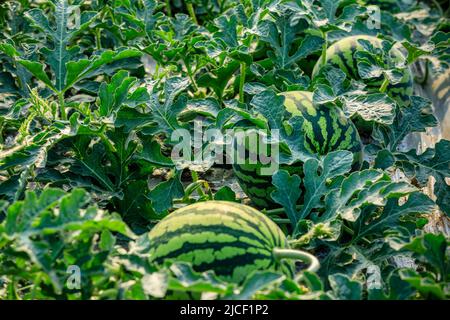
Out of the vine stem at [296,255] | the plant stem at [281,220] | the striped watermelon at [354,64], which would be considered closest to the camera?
the vine stem at [296,255]

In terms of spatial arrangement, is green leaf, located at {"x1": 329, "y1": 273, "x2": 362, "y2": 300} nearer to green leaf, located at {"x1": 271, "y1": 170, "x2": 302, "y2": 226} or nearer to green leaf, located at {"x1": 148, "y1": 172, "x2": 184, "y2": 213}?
green leaf, located at {"x1": 271, "y1": 170, "x2": 302, "y2": 226}

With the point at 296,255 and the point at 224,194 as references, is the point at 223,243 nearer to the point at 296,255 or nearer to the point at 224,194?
the point at 296,255

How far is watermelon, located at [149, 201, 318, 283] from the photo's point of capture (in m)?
2.34

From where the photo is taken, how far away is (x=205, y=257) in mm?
2346

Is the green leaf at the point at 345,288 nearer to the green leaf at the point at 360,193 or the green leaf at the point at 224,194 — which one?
the green leaf at the point at 360,193

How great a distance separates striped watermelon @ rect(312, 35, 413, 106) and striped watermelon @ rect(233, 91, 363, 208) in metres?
0.66

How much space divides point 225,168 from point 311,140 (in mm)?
640

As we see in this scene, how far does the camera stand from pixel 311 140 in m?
3.04

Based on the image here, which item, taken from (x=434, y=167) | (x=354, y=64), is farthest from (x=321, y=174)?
(x=354, y=64)

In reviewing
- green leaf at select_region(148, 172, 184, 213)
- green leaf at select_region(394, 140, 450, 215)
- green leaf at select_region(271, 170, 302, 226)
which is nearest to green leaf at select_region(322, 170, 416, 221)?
green leaf at select_region(271, 170, 302, 226)

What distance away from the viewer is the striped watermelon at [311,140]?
9.90 feet

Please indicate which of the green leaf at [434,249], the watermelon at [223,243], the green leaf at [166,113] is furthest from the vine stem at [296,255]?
the green leaf at [166,113]

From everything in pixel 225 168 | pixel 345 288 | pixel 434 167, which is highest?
pixel 345 288
